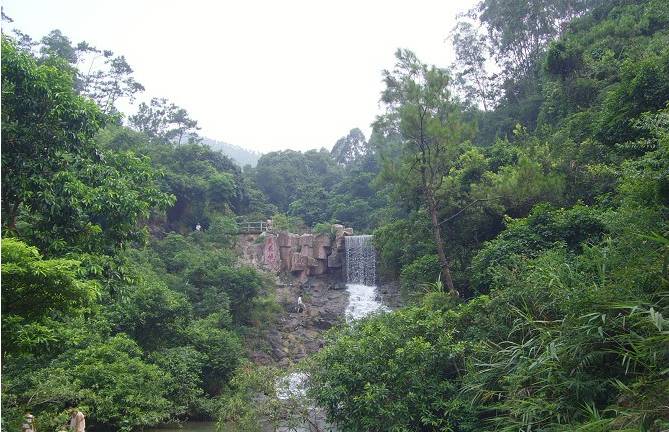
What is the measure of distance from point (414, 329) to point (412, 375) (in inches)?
33.8

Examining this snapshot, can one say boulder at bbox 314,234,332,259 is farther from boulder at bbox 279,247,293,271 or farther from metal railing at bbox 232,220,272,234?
metal railing at bbox 232,220,272,234

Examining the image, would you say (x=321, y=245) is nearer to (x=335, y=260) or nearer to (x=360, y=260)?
(x=335, y=260)

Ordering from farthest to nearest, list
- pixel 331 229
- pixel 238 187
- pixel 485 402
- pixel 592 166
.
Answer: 1. pixel 238 187
2. pixel 331 229
3. pixel 592 166
4. pixel 485 402

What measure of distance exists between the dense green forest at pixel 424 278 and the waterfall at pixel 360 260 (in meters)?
5.15

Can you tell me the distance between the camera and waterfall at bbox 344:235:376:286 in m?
22.5

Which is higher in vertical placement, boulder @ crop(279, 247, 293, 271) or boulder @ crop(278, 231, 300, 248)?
boulder @ crop(278, 231, 300, 248)

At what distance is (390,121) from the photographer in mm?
11328

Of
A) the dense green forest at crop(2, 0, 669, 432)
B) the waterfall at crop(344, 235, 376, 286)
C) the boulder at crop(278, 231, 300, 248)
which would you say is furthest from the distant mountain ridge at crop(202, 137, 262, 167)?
the dense green forest at crop(2, 0, 669, 432)

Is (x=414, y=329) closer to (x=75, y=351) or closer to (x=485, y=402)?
(x=485, y=402)

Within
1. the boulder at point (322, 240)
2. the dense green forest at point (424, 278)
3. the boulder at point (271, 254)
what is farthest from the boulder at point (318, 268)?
the dense green forest at point (424, 278)

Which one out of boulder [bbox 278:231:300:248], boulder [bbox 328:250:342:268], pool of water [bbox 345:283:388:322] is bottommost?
pool of water [bbox 345:283:388:322]

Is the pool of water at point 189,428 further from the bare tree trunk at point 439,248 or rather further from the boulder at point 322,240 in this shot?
the boulder at point 322,240

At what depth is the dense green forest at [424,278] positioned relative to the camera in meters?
5.02

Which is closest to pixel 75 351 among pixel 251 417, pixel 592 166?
pixel 251 417
